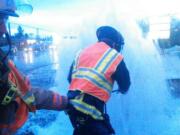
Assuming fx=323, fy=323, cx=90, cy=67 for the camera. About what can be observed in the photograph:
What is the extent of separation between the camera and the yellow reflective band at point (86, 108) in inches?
141

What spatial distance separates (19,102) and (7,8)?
2.34ft

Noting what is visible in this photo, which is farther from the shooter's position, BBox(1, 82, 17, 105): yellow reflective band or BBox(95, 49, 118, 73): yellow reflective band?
BBox(95, 49, 118, 73): yellow reflective band

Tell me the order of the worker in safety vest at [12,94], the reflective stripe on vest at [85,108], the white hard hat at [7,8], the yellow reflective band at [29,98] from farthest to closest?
the reflective stripe on vest at [85,108] < the yellow reflective band at [29,98] < the white hard hat at [7,8] < the worker in safety vest at [12,94]

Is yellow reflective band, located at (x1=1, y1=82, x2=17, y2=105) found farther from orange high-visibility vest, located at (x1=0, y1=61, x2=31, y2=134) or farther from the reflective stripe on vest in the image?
the reflective stripe on vest

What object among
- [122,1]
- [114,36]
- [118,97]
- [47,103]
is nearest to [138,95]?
[118,97]

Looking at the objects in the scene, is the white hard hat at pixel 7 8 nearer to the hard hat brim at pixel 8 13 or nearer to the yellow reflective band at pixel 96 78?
the hard hat brim at pixel 8 13

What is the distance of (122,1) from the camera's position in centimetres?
891

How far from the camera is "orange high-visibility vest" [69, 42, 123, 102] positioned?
363 cm

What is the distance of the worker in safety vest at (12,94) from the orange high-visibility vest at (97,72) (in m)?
0.96

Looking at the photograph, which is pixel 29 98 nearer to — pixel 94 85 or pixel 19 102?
pixel 19 102

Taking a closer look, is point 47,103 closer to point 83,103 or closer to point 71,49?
point 83,103

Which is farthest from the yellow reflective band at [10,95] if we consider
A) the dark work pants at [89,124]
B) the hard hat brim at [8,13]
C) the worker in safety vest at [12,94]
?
the dark work pants at [89,124]

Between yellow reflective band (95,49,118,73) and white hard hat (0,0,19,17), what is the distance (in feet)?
4.69

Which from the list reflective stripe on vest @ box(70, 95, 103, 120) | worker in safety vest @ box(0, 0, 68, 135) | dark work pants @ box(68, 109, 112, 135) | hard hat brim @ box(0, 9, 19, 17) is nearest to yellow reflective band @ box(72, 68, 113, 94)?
reflective stripe on vest @ box(70, 95, 103, 120)
